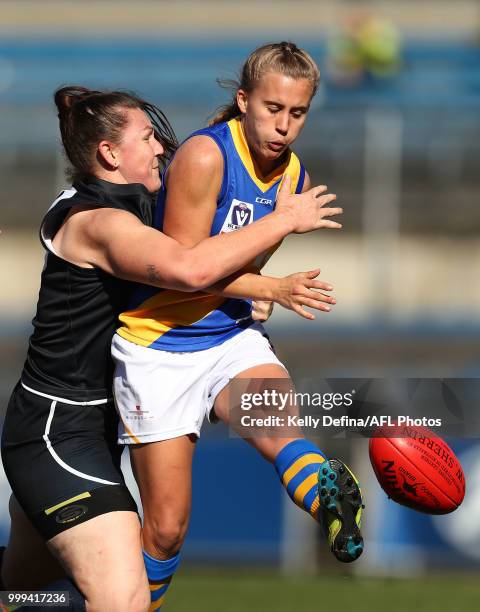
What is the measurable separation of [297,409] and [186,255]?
79cm

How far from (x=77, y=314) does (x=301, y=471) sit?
40.0 inches

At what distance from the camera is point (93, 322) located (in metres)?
4.66

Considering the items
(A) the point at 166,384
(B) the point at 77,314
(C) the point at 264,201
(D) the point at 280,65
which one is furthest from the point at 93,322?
(D) the point at 280,65

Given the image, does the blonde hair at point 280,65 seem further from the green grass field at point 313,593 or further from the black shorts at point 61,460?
the green grass field at point 313,593

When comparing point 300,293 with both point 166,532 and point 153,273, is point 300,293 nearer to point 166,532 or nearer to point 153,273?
point 153,273

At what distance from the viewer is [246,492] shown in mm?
10000

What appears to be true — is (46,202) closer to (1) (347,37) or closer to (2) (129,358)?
(1) (347,37)

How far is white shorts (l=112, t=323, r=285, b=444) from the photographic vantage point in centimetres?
455

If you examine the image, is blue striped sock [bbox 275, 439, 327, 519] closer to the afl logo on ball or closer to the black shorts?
the black shorts

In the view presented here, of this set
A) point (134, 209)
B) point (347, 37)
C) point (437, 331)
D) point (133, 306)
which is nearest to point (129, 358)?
point (133, 306)

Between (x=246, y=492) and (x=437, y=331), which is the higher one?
(x=437, y=331)

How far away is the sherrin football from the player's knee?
30.1 inches

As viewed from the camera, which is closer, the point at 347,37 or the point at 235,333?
the point at 235,333

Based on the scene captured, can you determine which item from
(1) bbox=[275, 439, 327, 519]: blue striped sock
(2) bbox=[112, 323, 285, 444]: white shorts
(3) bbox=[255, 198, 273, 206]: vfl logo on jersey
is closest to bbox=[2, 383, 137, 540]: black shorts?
(2) bbox=[112, 323, 285, 444]: white shorts
